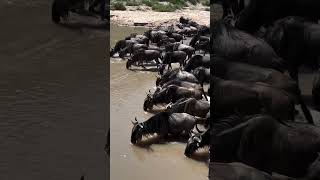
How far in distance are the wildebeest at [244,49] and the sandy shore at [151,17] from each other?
22.8m

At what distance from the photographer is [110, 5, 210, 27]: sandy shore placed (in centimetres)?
2592

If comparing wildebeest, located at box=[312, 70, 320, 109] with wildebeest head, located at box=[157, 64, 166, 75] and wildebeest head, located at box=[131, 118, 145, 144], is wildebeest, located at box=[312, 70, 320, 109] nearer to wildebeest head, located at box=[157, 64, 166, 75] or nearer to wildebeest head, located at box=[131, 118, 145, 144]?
wildebeest head, located at box=[131, 118, 145, 144]

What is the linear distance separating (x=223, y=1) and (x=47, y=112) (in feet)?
22.6

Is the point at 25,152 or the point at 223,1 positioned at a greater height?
the point at 223,1

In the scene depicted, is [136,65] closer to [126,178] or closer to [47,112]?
[47,112]

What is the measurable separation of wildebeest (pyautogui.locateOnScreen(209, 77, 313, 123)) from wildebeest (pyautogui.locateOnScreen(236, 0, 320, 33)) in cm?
25

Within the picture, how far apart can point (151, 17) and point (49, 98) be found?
17.6m

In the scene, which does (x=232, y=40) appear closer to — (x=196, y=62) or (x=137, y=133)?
(x=137, y=133)

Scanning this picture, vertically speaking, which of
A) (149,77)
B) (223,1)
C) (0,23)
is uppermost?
(223,1)

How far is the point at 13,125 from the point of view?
26.6ft

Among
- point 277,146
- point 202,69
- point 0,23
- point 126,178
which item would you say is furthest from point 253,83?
point 0,23

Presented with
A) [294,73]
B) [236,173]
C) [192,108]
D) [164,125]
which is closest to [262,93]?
[294,73]

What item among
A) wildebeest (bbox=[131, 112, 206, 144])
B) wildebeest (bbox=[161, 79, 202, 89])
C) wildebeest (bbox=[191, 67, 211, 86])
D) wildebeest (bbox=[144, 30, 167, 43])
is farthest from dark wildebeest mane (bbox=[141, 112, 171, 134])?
wildebeest (bbox=[144, 30, 167, 43])

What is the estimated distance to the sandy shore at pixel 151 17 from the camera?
25922 mm
